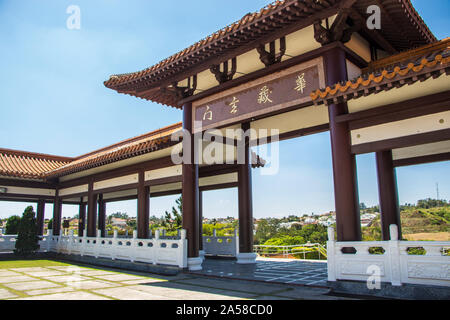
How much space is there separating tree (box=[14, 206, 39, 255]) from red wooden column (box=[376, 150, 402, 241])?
39.7 feet

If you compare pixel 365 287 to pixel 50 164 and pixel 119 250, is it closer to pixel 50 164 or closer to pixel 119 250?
pixel 119 250

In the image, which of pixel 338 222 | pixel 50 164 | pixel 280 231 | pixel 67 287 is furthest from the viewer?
pixel 280 231

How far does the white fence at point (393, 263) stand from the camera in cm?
425

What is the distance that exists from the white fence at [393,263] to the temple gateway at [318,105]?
13mm

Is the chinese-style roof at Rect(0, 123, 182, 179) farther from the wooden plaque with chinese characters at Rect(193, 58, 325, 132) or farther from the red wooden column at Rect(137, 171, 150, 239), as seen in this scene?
the wooden plaque with chinese characters at Rect(193, 58, 325, 132)

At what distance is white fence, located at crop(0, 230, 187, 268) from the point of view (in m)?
7.92

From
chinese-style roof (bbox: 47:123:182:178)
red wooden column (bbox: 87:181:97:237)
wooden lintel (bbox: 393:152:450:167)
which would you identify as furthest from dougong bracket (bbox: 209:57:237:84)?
red wooden column (bbox: 87:181:97:237)

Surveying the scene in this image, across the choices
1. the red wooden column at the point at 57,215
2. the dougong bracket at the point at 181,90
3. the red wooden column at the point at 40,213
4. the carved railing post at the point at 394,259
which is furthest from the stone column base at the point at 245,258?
the red wooden column at the point at 40,213

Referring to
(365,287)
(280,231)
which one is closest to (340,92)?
(365,287)

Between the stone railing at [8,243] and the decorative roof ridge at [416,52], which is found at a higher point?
the decorative roof ridge at [416,52]

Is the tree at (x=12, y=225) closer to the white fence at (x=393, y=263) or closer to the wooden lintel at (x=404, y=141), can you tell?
the white fence at (x=393, y=263)
